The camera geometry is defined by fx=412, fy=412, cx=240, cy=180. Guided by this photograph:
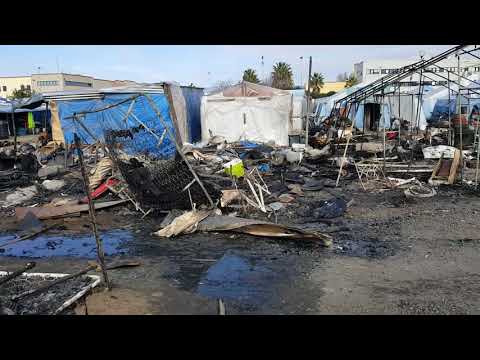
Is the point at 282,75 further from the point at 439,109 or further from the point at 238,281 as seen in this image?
the point at 238,281

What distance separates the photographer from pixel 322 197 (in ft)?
33.5

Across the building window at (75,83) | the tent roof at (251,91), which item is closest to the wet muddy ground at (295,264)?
the tent roof at (251,91)

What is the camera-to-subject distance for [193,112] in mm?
22953

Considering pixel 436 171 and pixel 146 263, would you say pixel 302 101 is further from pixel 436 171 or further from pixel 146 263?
pixel 146 263

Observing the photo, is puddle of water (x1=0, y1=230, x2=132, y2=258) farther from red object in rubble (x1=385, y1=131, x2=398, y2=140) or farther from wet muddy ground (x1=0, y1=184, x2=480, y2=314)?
red object in rubble (x1=385, y1=131, x2=398, y2=140)

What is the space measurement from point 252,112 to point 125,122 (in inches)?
477

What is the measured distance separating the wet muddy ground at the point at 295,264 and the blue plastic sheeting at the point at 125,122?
6.19 feet

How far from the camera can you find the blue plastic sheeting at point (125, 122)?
32.1 ft

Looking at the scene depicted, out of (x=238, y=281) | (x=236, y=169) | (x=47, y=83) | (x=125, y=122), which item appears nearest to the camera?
(x=238, y=281)

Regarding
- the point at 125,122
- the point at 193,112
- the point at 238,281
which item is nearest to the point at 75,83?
the point at 193,112

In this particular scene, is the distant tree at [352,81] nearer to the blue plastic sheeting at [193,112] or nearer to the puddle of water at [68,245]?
the blue plastic sheeting at [193,112]

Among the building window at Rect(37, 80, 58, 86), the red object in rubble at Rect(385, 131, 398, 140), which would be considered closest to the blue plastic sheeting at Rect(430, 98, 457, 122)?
the red object in rubble at Rect(385, 131, 398, 140)

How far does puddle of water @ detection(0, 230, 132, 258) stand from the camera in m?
7.01
